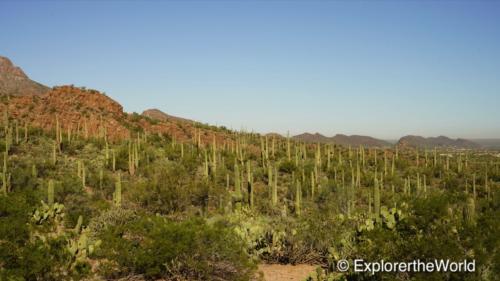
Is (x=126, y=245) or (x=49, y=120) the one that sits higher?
(x=49, y=120)

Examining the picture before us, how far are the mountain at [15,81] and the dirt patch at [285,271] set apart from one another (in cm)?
7977

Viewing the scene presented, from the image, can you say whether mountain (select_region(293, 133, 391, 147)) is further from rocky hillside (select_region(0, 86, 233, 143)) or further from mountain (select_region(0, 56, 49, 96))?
rocky hillside (select_region(0, 86, 233, 143))

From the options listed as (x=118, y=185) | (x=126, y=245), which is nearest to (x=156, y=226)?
(x=126, y=245)

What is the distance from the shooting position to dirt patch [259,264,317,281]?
33.6ft

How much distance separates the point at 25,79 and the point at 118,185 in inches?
3239

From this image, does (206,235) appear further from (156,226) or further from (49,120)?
(49,120)

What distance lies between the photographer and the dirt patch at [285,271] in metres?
10.2

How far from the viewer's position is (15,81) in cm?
8431

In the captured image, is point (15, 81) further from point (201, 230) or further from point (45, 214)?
point (201, 230)

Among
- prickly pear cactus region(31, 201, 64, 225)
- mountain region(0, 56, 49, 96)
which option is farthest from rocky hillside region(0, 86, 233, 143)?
mountain region(0, 56, 49, 96)

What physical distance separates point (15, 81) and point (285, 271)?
293 ft

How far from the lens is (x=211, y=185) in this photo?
20.0 meters

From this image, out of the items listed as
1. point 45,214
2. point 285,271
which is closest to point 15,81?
point 45,214

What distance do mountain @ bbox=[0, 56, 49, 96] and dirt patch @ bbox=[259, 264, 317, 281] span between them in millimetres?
79774
